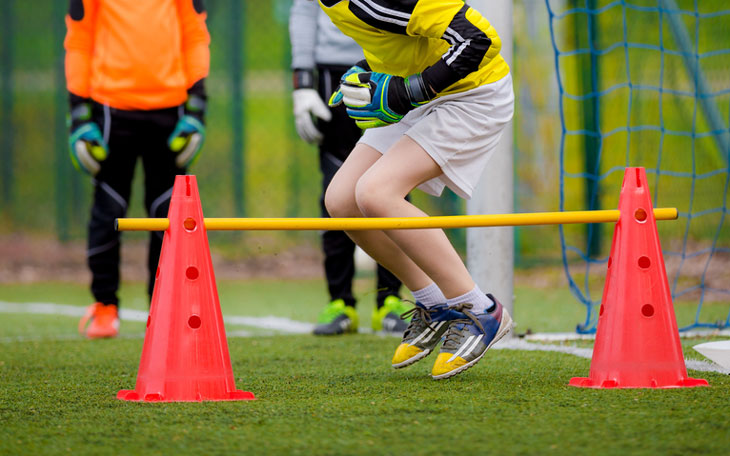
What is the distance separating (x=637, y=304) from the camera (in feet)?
8.02

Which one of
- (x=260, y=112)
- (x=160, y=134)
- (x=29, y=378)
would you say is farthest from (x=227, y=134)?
(x=29, y=378)

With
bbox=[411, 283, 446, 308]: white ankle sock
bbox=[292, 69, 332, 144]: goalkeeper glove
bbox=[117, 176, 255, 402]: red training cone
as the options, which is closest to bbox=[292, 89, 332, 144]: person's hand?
bbox=[292, 69, 332, 144]: goalkeeper glove

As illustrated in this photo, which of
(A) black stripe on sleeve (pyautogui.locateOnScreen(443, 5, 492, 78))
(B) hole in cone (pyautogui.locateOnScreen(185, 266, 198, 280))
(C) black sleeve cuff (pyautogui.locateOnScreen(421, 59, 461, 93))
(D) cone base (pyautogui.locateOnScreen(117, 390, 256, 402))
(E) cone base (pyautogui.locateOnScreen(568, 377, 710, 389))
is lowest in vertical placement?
(D) cone base (pyautogui.locateOnScreen(117, 390, 256, 402))

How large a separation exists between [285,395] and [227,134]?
610 cm

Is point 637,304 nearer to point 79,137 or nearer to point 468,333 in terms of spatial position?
point 468,333

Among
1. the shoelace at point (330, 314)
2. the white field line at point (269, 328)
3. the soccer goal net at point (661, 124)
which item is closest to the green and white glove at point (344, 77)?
the white field line at point (269, 328)

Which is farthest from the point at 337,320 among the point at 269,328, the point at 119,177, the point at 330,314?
the point at 119,177

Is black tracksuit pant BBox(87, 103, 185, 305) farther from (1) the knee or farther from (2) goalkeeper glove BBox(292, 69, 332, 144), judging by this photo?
(1) the knee

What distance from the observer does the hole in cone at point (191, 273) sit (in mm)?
2375

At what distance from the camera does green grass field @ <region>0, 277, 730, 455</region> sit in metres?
1.81

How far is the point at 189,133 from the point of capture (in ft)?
13.6

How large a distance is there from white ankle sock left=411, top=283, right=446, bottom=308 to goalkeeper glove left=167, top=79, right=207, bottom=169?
168 centimetres

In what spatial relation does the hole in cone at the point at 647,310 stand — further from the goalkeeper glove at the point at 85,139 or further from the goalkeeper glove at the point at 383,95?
the goalkeeper glove at the point at 85,139

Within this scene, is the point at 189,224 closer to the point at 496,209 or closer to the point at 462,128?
the point at 462,128
